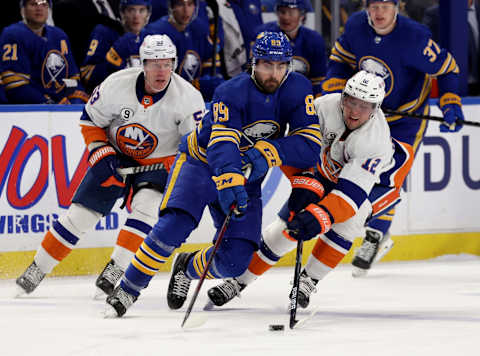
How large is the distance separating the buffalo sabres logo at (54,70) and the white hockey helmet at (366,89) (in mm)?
2120

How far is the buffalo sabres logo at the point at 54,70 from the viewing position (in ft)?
17.9

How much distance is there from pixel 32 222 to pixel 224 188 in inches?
73.7

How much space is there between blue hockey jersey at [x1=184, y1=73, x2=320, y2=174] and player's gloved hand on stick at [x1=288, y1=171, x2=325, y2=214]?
0.21 feet

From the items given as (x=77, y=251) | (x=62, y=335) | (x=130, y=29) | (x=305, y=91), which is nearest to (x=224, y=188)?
(x=305, y=91)

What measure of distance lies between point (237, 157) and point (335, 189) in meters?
0.52

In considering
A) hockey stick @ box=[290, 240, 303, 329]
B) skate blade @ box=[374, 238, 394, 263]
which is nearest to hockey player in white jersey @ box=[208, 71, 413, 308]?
hockey stick @ box=[290, 240, 303, 329]

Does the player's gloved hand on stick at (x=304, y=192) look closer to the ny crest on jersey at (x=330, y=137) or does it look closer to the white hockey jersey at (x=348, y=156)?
the white hockey jersey at (x=348, y=156)

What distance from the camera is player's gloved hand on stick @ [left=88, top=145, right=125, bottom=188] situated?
4168 mm

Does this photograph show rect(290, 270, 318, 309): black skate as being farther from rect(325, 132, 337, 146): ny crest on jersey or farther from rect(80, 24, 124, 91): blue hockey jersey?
rect(80, 24, 124, 91): blue hockey jersey

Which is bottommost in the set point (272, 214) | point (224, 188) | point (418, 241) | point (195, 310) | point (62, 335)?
point (418, 241)

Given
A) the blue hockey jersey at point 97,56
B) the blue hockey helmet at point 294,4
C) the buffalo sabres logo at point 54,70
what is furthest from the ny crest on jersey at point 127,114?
the blue hockey helmet at point 294,4

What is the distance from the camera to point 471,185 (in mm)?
5801

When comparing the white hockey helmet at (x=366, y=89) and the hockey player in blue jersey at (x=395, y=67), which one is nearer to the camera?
the white hockey helmet at (x=366, y=89)

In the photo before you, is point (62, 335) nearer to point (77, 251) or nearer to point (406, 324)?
point (406, 324)
